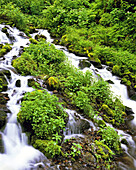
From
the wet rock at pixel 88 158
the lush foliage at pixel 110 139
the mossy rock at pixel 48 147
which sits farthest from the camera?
the lush foliage at pixel 110 139

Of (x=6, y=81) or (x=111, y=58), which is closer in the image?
(x=6, y=81)

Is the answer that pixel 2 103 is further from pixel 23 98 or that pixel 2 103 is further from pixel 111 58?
pixel 111 58

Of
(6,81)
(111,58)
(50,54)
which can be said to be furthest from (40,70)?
(111,58)

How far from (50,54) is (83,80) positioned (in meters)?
2.39

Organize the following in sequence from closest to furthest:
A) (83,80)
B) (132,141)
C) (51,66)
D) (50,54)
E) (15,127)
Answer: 1. (15,127)
2. (132,141)
3. (83,80)
4. (51,66)
5. (50,54)

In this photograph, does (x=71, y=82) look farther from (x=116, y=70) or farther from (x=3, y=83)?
(x=116, y=70)

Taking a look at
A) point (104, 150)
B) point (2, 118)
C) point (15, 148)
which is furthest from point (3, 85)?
point (104, 150)

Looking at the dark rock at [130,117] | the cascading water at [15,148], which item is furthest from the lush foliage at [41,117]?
the dark rock at [130,117]

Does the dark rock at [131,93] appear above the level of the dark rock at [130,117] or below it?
above

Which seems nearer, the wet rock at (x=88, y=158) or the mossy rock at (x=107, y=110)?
the wet rock at (x=88, y=158)

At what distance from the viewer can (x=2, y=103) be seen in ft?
15.8

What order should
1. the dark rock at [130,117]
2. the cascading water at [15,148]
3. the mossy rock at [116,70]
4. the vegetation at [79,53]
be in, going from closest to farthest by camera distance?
the cascading water at [15,148]
the vegetation at [79,53]
the dark rock at [130,117]
the mossy rock at [116,70]

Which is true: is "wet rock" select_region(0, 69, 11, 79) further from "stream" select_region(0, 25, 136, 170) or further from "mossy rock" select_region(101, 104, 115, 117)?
"mossy rock" select_region(101, 104, 115, 117)

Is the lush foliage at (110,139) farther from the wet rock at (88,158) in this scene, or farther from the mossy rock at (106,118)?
the mossy rock at (106,118)
